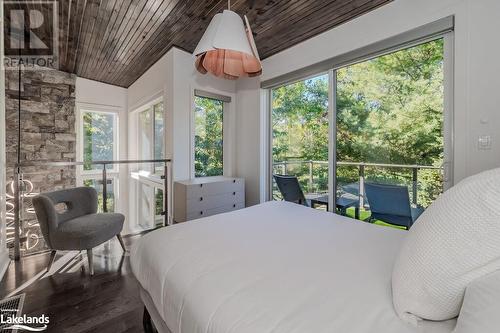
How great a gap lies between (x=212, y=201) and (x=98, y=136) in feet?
10.2

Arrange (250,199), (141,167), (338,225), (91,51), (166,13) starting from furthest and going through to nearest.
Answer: (141,167) → (250,199) → (91,51) → (166,13) → (338,225)

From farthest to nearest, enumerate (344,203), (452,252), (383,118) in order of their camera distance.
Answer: (344,203), (383,118), (452,252)

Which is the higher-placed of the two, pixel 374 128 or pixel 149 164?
pixel 374 128

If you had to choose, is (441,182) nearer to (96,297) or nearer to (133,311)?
(133,311)

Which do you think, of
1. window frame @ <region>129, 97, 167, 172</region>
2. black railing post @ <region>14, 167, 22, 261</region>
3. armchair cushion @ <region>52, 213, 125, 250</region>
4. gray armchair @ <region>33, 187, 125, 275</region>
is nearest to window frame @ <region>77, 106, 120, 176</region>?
window frame @ <region>129, 97, 167, 172</region>

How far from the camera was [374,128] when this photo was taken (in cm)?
237

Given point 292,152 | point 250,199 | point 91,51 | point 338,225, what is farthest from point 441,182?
point 91,51

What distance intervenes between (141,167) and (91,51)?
2.09 meters

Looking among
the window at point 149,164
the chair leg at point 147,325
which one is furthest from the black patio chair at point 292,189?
the chair leg at point 147,325

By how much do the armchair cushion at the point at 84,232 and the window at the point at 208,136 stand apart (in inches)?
57.7

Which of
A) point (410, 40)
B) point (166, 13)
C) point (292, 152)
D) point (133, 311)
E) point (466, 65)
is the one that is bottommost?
Result: point (133, 311)

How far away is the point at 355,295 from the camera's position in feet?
2.53
